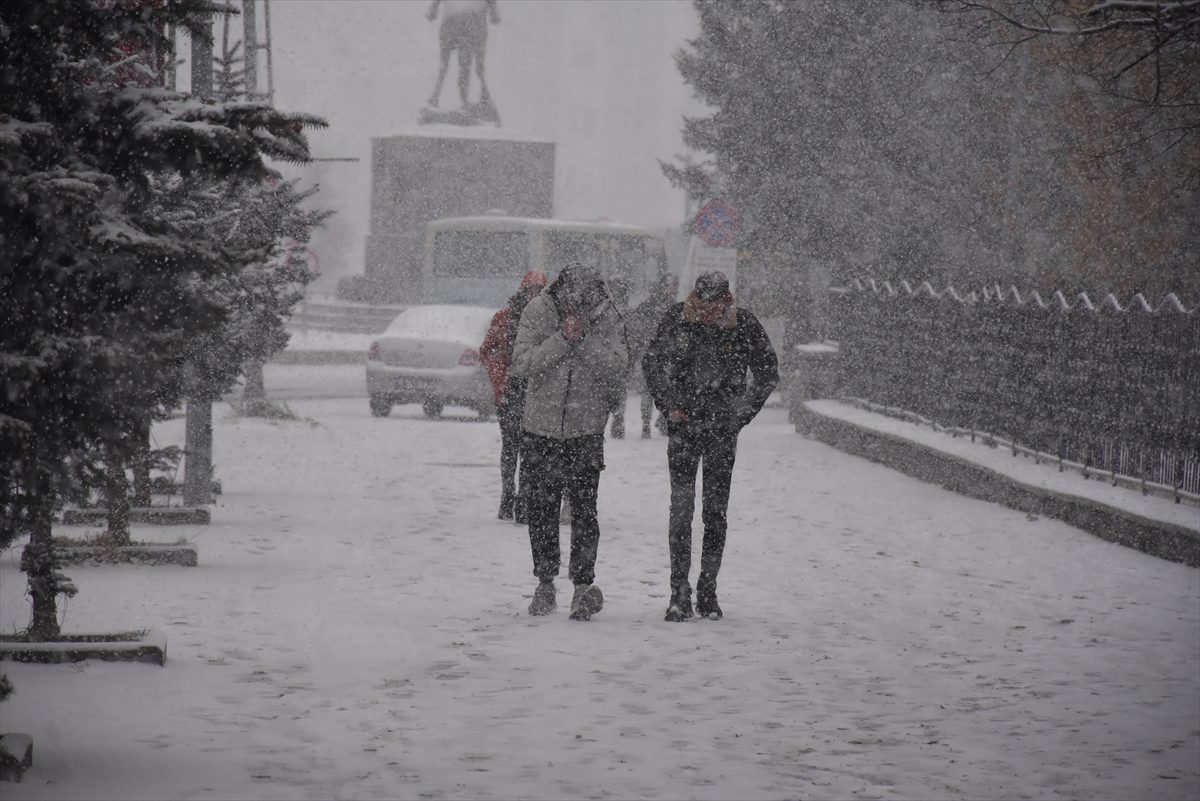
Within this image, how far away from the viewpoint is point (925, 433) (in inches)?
670

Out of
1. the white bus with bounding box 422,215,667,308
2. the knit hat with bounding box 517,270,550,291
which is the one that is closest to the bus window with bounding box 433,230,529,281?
the white bus with bounding box 422,215,667,308

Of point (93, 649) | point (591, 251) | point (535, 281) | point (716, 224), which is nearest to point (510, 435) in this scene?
point (535, 281)

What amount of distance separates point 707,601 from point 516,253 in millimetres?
24959

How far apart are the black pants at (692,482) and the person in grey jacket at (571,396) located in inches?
15.6

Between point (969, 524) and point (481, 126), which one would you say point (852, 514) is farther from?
point (481, 126)

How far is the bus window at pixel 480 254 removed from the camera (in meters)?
33.4

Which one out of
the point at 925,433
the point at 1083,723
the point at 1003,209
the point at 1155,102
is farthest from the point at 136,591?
the point at 1003,209

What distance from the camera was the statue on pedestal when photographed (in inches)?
1608

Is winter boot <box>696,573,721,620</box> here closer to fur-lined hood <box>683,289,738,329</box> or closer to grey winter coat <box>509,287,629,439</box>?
grey winter coat <box>509,287,629,439</box>

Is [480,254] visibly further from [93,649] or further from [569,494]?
[93,649]

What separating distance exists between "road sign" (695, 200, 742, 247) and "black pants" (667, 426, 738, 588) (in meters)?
15.4

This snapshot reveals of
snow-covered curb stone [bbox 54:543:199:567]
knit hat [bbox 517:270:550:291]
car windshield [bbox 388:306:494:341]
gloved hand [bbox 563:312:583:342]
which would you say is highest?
knit hat [bbox 517:270:550:291]

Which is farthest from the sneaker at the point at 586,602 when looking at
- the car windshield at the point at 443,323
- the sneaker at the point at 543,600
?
the car windshield at the point at 443,323

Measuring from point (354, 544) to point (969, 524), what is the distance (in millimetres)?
4873
